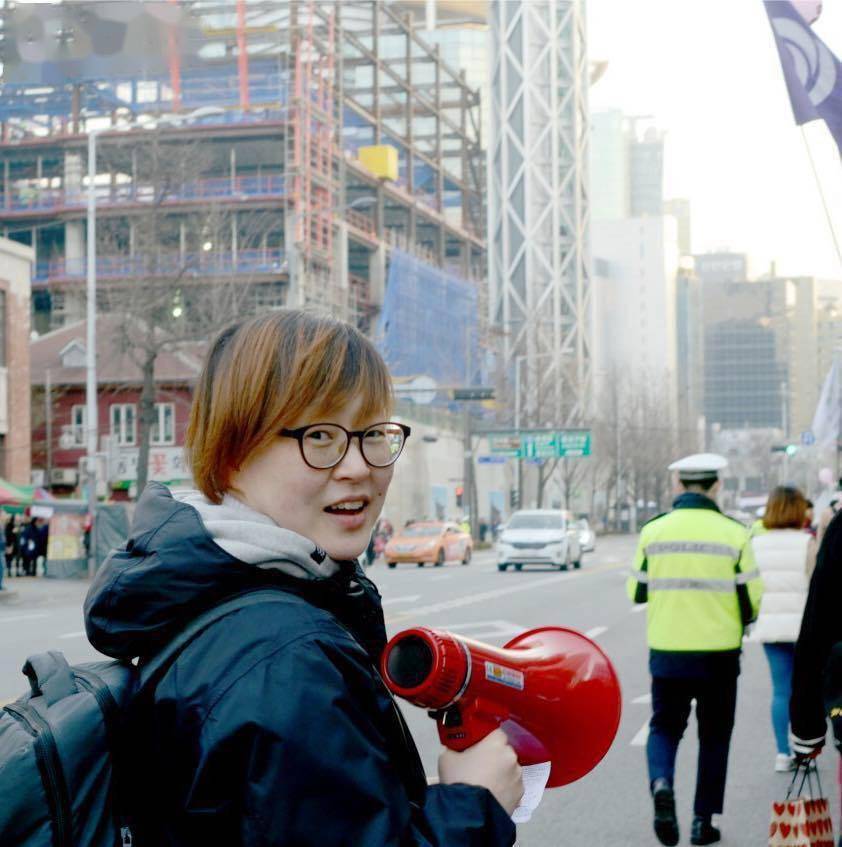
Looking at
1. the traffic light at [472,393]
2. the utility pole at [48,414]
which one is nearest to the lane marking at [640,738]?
the traffic light at [472,393]

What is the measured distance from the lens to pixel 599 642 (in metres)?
17.6

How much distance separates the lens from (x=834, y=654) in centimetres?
424

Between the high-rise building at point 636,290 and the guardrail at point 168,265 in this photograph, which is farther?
the high-rise building at point 636,290

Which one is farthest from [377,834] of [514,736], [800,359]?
[800,359]

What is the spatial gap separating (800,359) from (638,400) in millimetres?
64816

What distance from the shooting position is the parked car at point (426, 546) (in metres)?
40.7

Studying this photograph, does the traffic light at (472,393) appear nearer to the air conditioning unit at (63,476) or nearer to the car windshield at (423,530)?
the car windshield at (423,530)

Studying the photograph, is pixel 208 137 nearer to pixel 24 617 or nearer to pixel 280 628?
pixel 24 617

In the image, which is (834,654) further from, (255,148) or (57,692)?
(255,148)

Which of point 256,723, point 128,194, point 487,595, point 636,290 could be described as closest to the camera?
point 256,723

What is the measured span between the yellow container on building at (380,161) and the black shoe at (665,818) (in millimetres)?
76798

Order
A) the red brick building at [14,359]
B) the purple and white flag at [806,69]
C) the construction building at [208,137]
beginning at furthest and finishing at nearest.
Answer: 1. the construction building at [208,137]
2. the red brick building at [14,359]
3. the purple and white flag at [806,69]

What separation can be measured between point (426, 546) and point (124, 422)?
75.1ft

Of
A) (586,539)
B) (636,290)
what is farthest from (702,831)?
(636,290)
